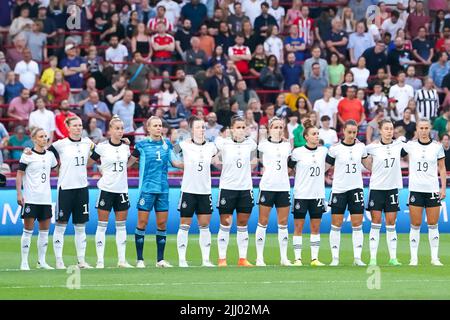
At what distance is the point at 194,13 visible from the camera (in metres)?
36.0

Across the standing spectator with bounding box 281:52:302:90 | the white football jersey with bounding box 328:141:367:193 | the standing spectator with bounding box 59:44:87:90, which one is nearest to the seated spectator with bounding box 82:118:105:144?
the standing spectator with bounding box 59:44:87:90

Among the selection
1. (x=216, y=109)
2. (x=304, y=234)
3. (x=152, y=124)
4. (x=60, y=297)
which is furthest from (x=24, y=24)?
(x=60, y=297)

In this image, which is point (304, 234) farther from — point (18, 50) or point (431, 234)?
point (18, 50)

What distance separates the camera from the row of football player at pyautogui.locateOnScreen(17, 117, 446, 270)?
2206 cm

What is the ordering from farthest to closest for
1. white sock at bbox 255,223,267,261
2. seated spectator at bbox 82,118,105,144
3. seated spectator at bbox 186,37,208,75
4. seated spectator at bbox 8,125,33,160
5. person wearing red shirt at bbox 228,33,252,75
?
person wearing red shirt at bbox 228,33,252,75 < seated spectator at bbox 186,37,208,75 < seated spectator at bbox 8,125,33,160 < seated spectator at bbox 82,118,105,144 < white sock at bbox 255,223,267,261

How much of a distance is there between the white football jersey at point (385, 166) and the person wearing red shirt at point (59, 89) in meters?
12.0

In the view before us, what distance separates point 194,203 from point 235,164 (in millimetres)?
956

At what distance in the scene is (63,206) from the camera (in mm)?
21906

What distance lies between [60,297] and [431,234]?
24.9ft

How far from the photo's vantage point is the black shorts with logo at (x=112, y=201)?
72.4 feet

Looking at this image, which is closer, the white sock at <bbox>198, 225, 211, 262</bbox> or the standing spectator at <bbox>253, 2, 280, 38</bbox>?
the white sock at <bbox>198, 225, 211, 262</bbox>

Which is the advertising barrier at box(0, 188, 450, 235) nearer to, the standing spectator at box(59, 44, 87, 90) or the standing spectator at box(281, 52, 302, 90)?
the standing spectator at box(59, 44, 87, 90)

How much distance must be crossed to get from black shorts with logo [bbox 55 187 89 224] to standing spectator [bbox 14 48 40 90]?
11.7m
